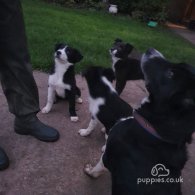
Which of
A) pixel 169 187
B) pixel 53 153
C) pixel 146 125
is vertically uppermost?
pixel 146 125

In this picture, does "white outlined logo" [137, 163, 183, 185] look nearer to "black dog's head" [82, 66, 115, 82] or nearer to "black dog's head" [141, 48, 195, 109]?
"black dog's head" [141, 48, 195, 109]

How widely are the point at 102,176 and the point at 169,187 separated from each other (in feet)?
3.02

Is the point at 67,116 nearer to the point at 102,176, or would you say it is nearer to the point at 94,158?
the point at 94,158

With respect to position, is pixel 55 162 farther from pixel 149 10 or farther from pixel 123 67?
pixel 149 10

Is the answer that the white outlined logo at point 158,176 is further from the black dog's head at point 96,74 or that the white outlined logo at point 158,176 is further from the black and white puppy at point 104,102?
the black dog's head at point 96,74

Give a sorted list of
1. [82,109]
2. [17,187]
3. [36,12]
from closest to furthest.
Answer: [17,187] < [82,109] < [36,12]

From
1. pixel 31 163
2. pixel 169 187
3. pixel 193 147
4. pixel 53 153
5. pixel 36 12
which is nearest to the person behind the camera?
pixel 169 187

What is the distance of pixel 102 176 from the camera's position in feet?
10.1

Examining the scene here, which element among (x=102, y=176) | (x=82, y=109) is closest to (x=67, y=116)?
(x=82, y=109)

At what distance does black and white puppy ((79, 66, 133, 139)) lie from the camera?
3352mm

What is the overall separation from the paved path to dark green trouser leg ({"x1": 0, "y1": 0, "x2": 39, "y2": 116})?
0.35 m

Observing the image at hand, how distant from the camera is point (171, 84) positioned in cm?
233

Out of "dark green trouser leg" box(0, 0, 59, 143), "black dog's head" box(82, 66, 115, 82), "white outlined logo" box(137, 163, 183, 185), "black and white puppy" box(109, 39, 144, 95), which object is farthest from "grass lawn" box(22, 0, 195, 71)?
"white outlined logo" box(137, 163, 183, 185)

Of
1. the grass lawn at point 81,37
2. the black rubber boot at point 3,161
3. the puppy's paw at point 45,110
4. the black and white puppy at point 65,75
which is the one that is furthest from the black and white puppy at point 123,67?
the black rubber boot at point 3,161
